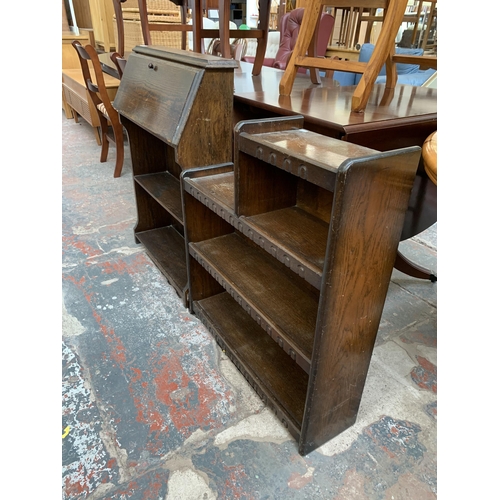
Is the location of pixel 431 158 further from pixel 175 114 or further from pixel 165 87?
pixel 165 87

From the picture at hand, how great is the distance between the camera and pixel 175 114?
1486 millimetres

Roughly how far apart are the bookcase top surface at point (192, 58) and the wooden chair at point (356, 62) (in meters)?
0.32

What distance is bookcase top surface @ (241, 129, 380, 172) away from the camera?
0.91 meters

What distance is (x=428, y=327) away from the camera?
5.97ft

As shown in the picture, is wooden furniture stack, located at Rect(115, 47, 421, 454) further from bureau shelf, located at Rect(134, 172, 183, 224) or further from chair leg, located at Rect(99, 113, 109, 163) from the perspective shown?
chair leg, located at Rect(99, 113, 109, 163)

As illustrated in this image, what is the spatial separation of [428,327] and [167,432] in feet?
4.18

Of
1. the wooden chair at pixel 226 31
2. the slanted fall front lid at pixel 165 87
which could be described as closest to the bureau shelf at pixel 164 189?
the slanted fall front lid at pixel 165 87

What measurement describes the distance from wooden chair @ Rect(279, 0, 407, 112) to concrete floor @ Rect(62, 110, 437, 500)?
1.08m

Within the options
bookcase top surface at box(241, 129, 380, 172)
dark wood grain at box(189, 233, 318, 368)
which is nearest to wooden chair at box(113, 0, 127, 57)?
dark wood grain at box(189, 233, 318, 368)

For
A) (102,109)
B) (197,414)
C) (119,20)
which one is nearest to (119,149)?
(102,109)

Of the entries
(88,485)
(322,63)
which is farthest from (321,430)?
(322,63)

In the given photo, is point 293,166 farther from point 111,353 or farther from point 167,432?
point 111,353

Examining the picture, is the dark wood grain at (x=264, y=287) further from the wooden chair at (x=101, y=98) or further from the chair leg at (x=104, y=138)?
the chair leg at (x=104, y=138)

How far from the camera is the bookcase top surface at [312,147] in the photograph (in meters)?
0.91
